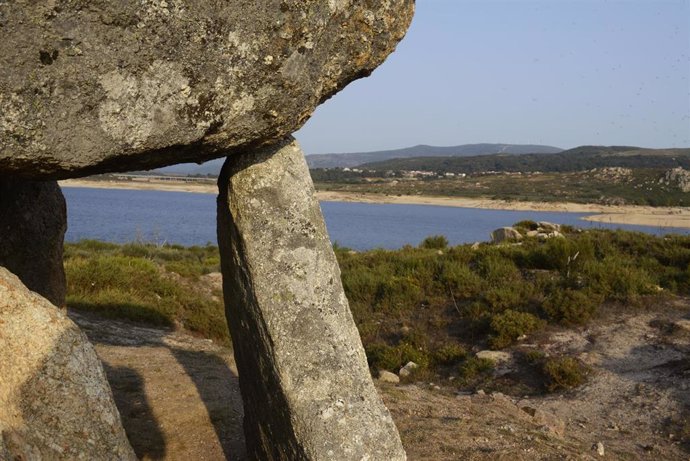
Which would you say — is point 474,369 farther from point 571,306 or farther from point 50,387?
point 50,387

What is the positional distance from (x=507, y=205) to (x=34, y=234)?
63.7m

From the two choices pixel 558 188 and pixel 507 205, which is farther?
pixel 558 188

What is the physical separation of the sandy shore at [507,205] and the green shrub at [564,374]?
22848 millimetres

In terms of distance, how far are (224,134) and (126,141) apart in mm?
546

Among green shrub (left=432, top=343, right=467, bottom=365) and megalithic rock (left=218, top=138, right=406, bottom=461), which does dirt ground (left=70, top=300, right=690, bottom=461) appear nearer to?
green shrub (left=432, top=343, right=467, bottom=365)

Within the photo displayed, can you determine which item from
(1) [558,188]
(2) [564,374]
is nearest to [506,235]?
(2) [564,374]

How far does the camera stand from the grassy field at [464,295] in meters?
10.3

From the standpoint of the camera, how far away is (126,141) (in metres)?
3.76

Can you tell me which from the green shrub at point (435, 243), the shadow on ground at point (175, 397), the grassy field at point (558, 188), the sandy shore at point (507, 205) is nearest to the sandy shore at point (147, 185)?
the sandy shore at point (507, 205)

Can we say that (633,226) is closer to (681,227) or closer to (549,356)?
(681,227)

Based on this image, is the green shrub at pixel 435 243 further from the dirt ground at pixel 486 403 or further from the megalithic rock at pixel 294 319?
the megalithic rock at pixel 294 319

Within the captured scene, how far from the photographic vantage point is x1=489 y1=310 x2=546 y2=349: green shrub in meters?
10.4

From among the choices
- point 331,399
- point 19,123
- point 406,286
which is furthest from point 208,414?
point 406,286

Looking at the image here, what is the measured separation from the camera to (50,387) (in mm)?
3973
